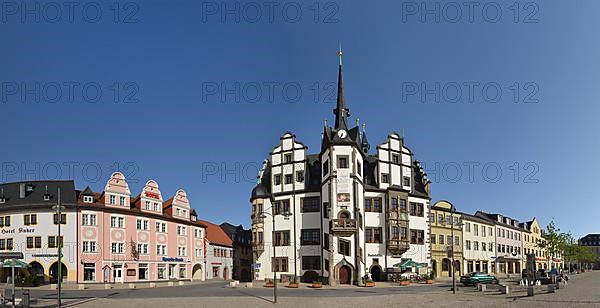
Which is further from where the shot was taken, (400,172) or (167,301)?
(400,172)

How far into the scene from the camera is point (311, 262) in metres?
69.4

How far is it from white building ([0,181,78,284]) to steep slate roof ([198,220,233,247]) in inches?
1201

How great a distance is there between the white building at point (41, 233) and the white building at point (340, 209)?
21.8 meters

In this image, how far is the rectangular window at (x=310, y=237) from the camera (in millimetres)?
69688

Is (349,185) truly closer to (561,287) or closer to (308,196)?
(308,196)

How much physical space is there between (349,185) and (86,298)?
31.8m

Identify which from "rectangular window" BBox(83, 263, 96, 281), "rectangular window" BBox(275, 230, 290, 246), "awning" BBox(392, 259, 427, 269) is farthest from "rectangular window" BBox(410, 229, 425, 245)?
"rectangular window" BBox(83, 263, 96, 281)

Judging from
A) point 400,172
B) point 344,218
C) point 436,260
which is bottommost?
point 436,260

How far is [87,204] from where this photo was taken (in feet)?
230

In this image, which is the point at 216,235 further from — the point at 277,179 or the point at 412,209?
the point at 412,209

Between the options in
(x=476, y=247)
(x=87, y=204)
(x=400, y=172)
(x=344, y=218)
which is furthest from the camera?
(x=476, y=247)

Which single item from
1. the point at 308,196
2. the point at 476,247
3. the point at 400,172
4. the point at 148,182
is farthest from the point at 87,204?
the point at 476,247

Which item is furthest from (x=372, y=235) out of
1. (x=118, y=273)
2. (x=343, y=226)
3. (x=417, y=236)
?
(x=118, y=273)

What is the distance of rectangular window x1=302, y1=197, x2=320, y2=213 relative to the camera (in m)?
70.8
